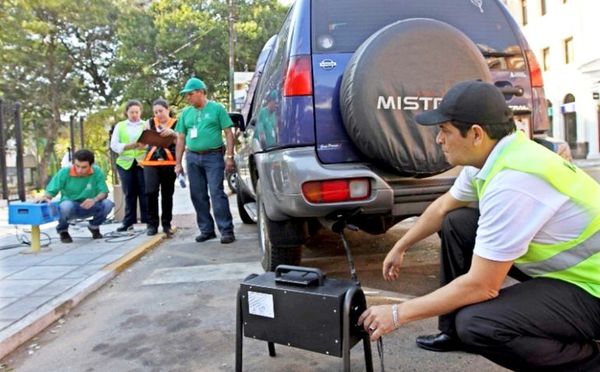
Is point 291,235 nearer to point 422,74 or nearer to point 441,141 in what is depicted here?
point 422,74

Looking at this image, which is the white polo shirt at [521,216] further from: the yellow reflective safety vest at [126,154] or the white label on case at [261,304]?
the yellow reflective safety vest at [126,154]

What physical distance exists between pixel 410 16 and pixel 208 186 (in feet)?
11.1

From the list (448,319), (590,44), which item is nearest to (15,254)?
(448,319)

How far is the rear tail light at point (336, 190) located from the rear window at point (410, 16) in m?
0.86

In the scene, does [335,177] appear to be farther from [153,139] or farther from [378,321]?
[153,139]

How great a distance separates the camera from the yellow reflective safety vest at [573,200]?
1.79 meters

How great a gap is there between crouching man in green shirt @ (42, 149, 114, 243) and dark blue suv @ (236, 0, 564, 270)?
3.59 meters

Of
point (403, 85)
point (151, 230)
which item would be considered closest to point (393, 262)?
point (403, 85)

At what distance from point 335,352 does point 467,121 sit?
1.04 m

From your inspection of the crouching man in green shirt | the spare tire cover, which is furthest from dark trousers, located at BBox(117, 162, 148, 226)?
the spare tire cover

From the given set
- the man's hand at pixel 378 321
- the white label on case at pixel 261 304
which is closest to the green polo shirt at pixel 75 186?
the white label on case at pixel 261 304

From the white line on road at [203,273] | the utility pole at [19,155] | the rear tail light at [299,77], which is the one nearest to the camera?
the rear tail light at [299,77]

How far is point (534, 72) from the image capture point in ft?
12.2

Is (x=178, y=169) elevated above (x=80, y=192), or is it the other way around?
(x=178, y=169)
